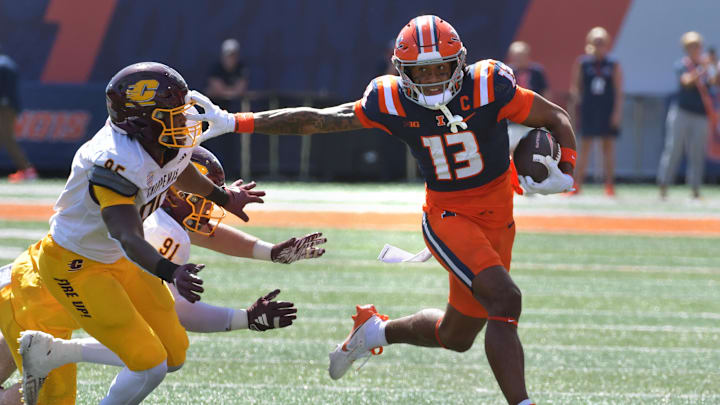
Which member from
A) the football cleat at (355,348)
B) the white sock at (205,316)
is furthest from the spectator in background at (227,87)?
the white sock at (205,316)

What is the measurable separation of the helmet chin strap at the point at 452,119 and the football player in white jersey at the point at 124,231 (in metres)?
0.96

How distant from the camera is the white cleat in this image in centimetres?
379

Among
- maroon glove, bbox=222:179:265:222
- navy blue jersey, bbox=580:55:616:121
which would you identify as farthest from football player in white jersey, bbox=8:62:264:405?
navy blue jersey, bbox=580:55:616:121

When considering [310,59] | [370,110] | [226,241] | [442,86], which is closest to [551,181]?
[442,86]

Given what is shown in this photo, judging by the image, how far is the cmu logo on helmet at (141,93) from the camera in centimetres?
370

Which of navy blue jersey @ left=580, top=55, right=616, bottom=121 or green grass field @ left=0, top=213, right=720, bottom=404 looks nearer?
green grass field @ left=0, top=213, right=720, bottom=404

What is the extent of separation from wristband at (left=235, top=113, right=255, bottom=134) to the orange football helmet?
25.8 inches

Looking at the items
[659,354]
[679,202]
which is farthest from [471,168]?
[679,202]

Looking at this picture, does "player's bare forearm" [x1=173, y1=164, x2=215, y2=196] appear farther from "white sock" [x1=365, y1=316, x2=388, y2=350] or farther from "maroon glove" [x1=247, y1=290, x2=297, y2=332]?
"white sock" [x1=365, y1=316, x2=388, y2=350]

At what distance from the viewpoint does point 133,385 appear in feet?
12.0

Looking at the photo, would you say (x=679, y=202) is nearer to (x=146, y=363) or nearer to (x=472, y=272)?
(x=472, y=272)

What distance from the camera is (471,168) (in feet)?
14.5

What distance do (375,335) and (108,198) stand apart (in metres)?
1.81

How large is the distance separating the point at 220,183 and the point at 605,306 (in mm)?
3227
